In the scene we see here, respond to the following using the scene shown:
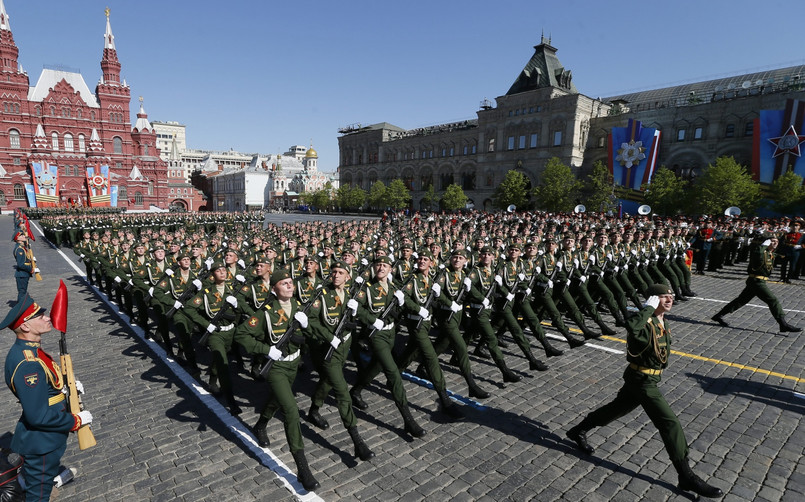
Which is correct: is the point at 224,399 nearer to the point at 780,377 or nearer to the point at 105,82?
the point at 780,377

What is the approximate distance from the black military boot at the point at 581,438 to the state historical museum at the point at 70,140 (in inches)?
2645

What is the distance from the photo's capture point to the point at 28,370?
3.44 meters

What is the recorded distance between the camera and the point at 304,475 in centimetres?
455

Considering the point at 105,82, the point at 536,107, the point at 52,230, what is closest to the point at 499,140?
the point at 536,107

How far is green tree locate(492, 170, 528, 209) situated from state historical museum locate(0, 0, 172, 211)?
5349cm

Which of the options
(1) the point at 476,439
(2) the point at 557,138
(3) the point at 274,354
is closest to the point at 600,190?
(2) the point at 557,138

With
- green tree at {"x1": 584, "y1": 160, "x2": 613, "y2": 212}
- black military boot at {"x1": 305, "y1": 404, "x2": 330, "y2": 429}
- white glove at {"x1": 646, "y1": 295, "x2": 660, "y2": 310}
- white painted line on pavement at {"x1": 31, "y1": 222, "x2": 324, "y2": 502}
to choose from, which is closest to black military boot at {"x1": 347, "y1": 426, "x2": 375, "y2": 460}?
white painted line on pavement at {"x1": 31, "y1": 222, "x2": 324, "y2": 502}

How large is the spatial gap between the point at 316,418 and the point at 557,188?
46.3 metres

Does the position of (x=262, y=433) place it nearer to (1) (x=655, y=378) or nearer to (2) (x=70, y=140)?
(1) (x=655, y=378)

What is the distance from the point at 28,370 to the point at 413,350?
4517mm

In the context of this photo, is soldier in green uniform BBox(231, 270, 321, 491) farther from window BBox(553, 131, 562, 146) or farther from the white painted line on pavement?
window BBox(553, 131, 562, 146)

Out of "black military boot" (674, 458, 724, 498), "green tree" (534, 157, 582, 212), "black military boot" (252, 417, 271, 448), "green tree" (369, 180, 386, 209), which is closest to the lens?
"black military boot" (674, 458, 724, 498)

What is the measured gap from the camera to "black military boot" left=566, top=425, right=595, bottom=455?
17.0ft

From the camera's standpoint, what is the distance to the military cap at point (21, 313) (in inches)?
134
